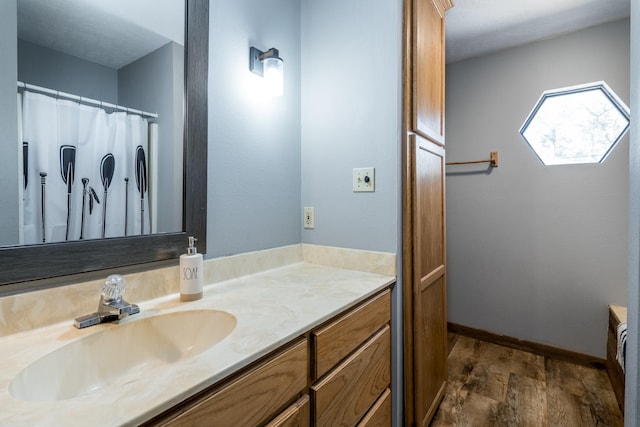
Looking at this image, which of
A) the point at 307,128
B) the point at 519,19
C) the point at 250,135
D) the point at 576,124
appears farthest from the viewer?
the point at 576,124

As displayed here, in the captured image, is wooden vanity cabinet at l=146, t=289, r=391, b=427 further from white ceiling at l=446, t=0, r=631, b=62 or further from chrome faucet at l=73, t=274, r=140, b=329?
white ceiling at l=446, t=0, r=631, b=62

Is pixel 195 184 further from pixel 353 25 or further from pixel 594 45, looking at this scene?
pixel 594 45

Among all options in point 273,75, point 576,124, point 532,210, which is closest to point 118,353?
point 273,75

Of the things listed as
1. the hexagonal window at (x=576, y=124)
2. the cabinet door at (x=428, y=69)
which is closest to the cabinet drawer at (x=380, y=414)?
the cabinet door at (x=428, y=69)

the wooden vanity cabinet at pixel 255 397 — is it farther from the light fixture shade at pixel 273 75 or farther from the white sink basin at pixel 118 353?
the light fixture shade at pixel 273 75

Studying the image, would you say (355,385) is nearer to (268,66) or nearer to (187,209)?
(187,209)

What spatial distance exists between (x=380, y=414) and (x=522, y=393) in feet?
3.94

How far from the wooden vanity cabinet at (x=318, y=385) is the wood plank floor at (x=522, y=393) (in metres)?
0.73

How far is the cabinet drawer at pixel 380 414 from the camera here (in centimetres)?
→ 111

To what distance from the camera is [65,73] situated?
33.8 inches

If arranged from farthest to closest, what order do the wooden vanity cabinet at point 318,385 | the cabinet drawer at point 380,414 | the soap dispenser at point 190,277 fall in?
the cabinet drawer at point 380,414 → the soap dispenser at point 190,277 → the wooden vanity cabinet at point 318,385

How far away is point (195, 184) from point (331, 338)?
73cm

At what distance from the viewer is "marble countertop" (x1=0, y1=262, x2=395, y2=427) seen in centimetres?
47

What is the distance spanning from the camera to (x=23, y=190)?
0.80 m
